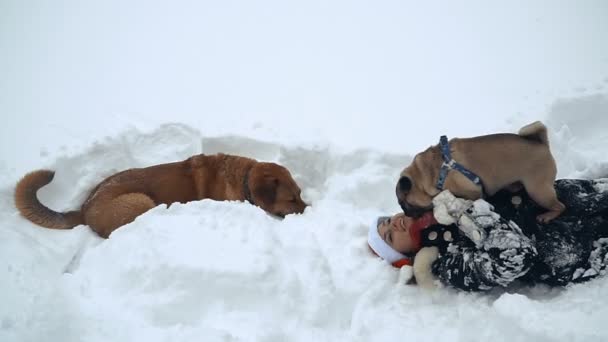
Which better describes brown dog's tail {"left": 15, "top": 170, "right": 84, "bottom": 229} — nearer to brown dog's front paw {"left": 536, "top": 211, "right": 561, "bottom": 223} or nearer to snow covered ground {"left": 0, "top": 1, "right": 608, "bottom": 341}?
snow covered ground {"left": 0, "top": 1, "right": 608, "bottom": 341}

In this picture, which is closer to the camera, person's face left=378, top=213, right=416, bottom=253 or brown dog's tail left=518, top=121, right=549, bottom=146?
brown dog's tail left=518, top=121, right=549, bottom=146

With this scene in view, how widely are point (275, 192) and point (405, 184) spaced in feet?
4.90

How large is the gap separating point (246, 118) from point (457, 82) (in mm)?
2929

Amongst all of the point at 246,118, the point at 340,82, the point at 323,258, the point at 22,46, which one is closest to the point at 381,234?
the point at 323,258

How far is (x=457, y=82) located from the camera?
604 centimetres

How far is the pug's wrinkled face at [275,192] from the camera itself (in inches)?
168

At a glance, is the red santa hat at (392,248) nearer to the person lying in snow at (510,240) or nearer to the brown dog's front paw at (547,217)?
the person lying in snow at (510,240)

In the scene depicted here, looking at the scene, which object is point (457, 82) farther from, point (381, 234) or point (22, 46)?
point (22, 46)

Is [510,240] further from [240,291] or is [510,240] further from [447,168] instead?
[240,291]

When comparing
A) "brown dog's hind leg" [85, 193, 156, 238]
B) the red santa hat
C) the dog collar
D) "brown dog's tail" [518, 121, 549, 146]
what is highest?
"brown dog's tail" [518, 121, 549, 146]

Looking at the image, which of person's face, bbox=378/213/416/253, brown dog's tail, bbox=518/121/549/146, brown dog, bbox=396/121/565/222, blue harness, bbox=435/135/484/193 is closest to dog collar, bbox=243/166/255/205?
person's face, bbox=378/213/416/253

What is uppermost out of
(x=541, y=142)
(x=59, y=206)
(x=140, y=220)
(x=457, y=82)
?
(x=541, y=142)

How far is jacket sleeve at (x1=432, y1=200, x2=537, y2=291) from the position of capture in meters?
2.46

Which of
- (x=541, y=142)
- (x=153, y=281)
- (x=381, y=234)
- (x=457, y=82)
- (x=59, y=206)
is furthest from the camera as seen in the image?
(x=457, y=82)
